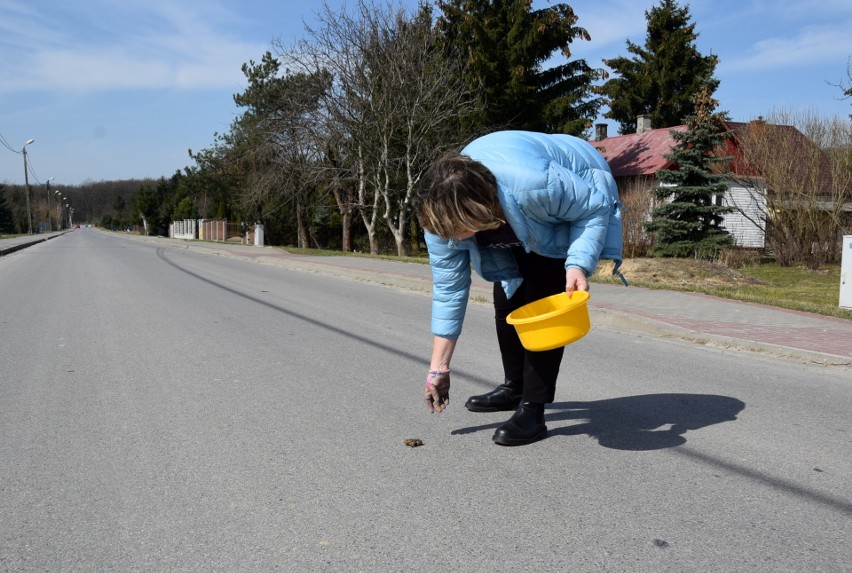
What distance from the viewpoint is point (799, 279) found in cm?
1603

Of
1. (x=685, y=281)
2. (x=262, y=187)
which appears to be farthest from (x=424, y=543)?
(x=262, y=187)

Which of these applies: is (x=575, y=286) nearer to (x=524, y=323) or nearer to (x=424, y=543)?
(x=524, y=323)

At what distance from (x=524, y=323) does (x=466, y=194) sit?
1.99 feet

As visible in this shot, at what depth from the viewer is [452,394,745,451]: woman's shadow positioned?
3.88m

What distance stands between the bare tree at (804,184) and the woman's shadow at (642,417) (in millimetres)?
16268

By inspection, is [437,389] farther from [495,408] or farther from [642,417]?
[642,417]

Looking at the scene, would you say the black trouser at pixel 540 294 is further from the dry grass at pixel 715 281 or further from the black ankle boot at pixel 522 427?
the dry grass at pixel 715 281

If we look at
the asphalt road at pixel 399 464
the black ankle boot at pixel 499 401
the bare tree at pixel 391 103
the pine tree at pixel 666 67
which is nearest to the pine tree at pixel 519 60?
the bare tree at pixel 391 103

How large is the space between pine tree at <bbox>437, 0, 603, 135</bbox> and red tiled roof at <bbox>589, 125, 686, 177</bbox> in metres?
A: 4.46

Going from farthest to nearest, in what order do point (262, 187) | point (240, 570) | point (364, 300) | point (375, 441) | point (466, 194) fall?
point (262, 187), point (364, 300), point (375, 441), point (466, 194), point (240, 570)

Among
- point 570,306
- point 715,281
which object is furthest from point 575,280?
point 715,281

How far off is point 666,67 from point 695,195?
82.8ft

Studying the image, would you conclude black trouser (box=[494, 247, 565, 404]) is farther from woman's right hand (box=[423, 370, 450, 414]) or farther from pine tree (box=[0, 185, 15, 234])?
pine tree (box=[0, 185, 15, 234])

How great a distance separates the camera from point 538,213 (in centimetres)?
314
